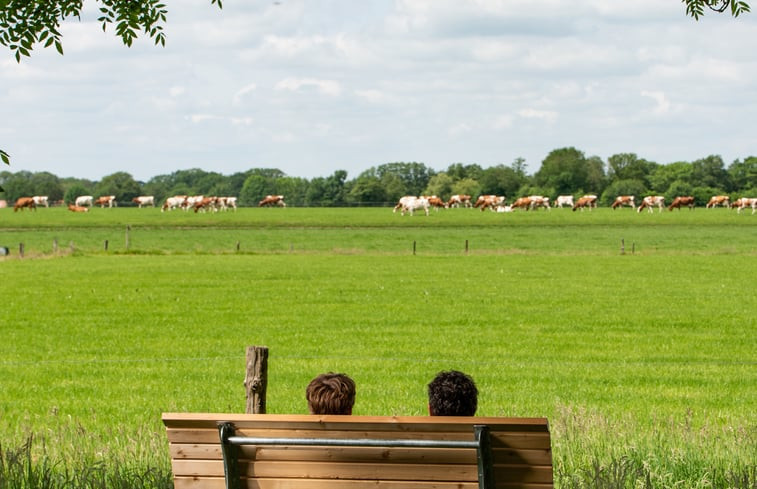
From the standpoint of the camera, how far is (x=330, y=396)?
6.67 m

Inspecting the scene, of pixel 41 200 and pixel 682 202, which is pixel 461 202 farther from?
pixel 41 200

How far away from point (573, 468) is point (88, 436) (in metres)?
4.74

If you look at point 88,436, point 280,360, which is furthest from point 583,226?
point 88,436

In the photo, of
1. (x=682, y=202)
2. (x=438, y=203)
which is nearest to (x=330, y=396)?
(x=438, y=203)

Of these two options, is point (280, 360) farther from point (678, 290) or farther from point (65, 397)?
point (678, 290)

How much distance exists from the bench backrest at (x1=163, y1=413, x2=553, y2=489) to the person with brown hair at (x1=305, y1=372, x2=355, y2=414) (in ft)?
1.52

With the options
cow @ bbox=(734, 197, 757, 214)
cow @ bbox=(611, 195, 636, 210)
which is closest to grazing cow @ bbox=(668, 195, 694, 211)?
cow @ bbox=(734, 197, 757, 214)

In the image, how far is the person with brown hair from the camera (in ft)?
21.9

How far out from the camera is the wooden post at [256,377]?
845 centimetres

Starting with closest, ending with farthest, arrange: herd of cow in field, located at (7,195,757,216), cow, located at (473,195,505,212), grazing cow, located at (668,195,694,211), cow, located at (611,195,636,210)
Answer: herd of cow in field, located at (7,195,757,216), cow, located at (473,195,505,212), grazing cow, located at (668,195,694,211), cow, located at (611,195,636,210)

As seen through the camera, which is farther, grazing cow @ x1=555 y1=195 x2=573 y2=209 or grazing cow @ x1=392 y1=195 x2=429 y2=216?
grazing cow @ x1=555 y1=195 x2=573 y2=209

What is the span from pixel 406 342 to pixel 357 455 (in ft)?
66.0

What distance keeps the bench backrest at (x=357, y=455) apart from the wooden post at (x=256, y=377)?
2.07 metres

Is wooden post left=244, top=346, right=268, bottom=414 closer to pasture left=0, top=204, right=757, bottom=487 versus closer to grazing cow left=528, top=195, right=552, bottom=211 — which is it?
pasture left=0, top=204, right=757, bottom=487
